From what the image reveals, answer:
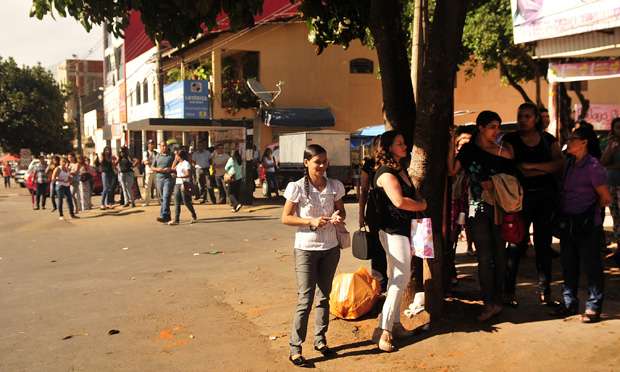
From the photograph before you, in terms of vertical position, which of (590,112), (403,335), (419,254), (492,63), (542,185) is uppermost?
(492,63)

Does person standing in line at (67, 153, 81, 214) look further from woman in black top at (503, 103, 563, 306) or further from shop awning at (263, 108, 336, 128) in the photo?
woman in black top at (503, 103, 563, 306)

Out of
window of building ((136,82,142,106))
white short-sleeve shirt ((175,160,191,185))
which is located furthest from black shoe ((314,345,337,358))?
window of building ((136,82,142,106))

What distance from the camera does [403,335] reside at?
5559mm

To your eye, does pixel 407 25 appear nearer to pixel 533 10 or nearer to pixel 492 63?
pixel 492 63

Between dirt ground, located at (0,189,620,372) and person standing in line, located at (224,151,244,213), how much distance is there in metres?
5.84

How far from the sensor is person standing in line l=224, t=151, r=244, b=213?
57.3 ft

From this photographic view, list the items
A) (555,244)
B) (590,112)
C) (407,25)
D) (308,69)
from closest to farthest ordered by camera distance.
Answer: (555,244) → (407,25) → (590,112) → (308,69)

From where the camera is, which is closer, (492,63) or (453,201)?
(453,201)

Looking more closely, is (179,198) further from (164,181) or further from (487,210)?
(487,210)

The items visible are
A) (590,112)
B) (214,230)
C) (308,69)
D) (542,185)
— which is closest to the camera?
(542,185)

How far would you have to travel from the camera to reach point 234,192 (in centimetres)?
1772

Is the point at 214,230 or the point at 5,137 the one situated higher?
the point at 5,137

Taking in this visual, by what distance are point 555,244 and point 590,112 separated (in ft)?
69.3

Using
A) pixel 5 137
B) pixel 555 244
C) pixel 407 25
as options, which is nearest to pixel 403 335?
pixel 555 244
